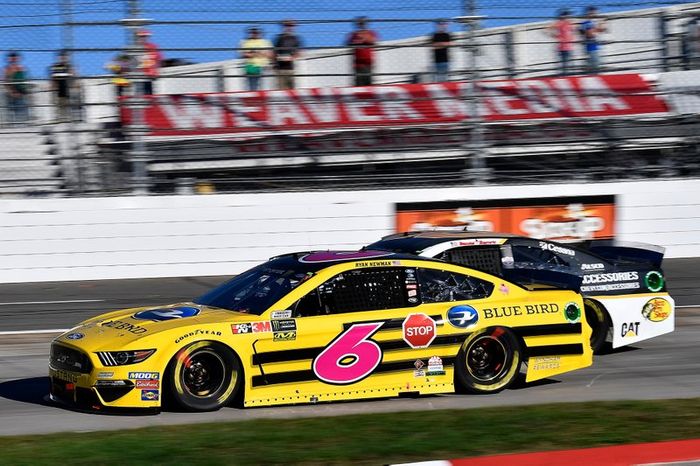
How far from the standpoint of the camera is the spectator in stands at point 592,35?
1875cm

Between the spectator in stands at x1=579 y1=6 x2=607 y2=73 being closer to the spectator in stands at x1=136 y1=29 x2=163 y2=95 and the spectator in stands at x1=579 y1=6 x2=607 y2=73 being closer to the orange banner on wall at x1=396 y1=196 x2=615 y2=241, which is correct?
the orange banner on wall at x1=396 y1=196 x2=615 y2=241

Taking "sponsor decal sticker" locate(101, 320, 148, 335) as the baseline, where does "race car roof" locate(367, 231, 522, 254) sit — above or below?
above

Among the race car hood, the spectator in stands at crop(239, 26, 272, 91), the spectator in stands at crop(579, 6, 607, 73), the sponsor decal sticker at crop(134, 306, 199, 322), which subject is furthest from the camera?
the spectator in stands at crop(579, 6, 607, 73)

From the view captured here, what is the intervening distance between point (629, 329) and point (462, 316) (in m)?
2.32

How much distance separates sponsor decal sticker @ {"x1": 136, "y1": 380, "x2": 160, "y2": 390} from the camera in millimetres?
7006

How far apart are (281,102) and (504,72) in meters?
4.37

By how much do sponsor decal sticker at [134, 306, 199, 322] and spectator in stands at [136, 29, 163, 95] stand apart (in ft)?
31.3

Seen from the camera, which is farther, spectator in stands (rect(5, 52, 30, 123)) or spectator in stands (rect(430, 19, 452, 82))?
spectator in stands (rect(430, 19, 452, 82))

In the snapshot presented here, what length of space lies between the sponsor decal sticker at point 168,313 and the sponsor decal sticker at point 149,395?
65 centimetres

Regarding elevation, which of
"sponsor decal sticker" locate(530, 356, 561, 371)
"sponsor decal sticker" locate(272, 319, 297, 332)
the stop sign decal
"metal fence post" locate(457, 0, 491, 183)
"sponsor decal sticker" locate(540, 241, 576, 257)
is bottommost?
"sponsor decal sticker" locate(530, 356, 561, 371)

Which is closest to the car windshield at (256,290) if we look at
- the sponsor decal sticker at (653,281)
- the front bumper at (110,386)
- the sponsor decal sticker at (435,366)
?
the front bumper at (110,386)

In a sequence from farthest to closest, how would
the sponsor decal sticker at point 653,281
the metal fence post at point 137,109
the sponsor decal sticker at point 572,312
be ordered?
the metal fence post at point 137,109 < the sponsor decal sticker at point 653,281 < the sponsor decal sticker at point 572,312

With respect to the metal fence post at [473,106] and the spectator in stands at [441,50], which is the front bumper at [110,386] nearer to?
the metal fence post at [473,106]

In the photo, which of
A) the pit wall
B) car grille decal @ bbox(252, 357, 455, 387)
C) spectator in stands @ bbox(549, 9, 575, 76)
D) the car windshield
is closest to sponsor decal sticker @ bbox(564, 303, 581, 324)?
car grille decal @ bbox(252, 357, 455, 387)
